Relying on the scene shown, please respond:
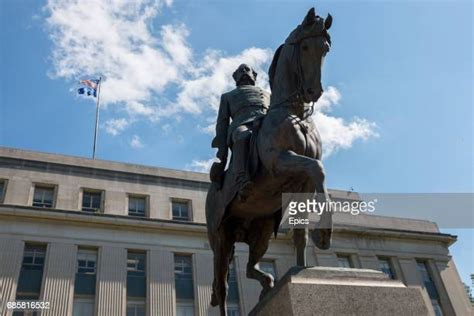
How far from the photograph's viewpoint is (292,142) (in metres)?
4.98

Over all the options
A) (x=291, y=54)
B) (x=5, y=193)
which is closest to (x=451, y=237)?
(x=5, y=193)

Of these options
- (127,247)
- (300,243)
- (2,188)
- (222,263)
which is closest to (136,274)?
(127,247)

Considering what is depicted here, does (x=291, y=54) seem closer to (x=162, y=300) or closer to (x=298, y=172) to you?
(x=298, y=172)

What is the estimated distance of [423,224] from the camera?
135 ft

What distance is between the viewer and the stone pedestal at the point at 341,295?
382 cm

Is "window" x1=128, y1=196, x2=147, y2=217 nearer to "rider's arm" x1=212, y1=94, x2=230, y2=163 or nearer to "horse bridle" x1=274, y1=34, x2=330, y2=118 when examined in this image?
"rider's arm" x1=212, y1=94, x2=230, y2=163

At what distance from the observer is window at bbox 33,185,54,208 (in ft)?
94.4

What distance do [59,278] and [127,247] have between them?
439 centimetres

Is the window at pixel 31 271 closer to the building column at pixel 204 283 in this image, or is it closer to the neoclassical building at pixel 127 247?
the neoclassical building at pixel 127 247

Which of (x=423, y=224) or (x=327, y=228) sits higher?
(x=423, y=224)

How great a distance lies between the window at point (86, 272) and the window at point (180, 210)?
6556mm

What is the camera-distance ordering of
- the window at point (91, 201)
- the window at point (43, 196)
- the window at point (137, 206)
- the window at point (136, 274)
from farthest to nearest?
the window at point (137, 206) → the window at point (91, 201) → the window at point (43, 196) → the window at point (136, 274)

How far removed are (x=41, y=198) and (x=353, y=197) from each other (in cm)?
2550

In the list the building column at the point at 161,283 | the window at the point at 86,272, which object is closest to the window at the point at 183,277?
the building column at the point at 161,283
